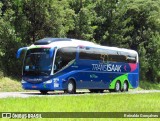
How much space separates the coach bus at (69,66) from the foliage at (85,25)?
7.18m

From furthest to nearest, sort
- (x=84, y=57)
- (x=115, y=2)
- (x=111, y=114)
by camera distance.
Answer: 1. (x=115, y=2)
2. (x=84, y=57)
3. (x=111, y=114)

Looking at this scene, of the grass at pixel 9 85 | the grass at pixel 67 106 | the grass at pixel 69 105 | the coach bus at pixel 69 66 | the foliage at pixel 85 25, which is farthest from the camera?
the foliage at pixel 85 25

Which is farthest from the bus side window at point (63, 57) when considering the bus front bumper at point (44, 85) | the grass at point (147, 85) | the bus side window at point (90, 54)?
the grass at point (147, 85)

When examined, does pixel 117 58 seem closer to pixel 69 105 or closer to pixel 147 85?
pixel 69 105

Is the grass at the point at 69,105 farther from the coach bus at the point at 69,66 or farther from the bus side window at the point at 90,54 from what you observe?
the bus side window at the point at 90,54

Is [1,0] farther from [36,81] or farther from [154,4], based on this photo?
[154,4]

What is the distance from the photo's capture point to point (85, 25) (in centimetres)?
4362

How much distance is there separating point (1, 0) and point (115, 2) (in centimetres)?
2016

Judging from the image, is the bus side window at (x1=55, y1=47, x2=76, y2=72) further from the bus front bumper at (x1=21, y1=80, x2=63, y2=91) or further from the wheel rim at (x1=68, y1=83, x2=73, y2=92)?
the wheel rim at (x1=68, y1=83, x2=73, y2=92)

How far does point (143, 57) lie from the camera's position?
177 ft

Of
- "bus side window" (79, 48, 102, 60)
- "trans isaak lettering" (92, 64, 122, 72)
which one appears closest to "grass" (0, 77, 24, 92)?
"trans isaak lettering" (92, 64, 122, 72)

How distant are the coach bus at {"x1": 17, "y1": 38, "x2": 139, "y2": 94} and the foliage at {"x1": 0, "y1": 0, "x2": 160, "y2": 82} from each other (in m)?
7.18

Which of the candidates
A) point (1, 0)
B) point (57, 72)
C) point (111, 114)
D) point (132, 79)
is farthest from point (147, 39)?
point (111, 114)

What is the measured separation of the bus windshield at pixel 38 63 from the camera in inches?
982
